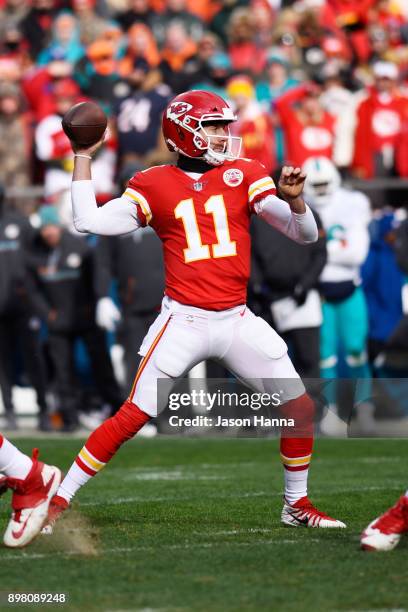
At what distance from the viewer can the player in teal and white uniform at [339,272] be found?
1180 centimetres

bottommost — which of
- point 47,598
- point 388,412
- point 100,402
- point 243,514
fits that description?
point 100,402

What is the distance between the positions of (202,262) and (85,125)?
0.75 meters

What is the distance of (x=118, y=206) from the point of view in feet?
20.1

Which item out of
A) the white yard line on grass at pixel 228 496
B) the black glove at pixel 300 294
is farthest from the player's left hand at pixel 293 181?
the black glove at pixel 300 294

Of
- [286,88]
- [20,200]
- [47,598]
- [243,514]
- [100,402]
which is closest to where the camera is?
[47,598]

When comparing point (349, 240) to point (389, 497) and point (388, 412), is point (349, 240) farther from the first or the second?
point (389, 497)

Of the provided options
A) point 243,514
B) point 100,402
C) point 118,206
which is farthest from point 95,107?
point 100,402

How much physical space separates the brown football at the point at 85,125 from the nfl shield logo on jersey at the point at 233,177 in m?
0.56

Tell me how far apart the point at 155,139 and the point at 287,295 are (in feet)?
10.9

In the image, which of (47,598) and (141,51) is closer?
(47,598)

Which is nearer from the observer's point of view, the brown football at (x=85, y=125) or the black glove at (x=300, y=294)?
the brown football at (x=85, y=125)

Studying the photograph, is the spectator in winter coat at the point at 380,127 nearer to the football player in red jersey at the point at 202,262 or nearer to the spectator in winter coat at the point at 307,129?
the spectator in winter coat at the point at 307,129

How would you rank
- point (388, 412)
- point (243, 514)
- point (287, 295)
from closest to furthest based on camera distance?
point (243, 514) → point (388, 412) → point (287, 295)

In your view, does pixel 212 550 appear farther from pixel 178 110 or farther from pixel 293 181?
pixel 178 110
